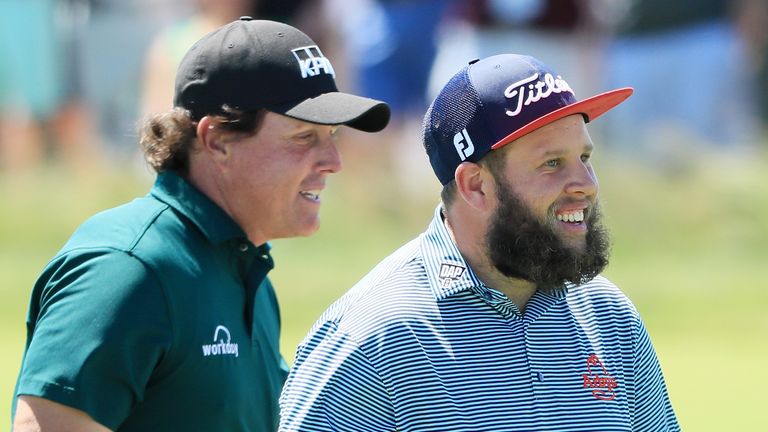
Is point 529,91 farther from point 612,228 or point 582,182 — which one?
point 612,228

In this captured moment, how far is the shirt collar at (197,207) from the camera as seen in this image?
4.15 meters

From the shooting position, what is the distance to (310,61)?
4.41 m

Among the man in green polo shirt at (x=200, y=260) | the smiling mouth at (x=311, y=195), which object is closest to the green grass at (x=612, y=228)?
the smiling mouth at (x=311, y=195)

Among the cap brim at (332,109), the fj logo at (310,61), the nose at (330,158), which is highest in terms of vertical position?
the fj logo at (310,61)

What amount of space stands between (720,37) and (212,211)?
508 inches

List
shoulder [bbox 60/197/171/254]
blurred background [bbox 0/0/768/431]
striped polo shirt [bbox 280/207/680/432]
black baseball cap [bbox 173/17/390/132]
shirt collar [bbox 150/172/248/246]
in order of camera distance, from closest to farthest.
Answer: striped polo shirt [bbox 280/207/680/432] → shoulder [bbox 60/197/171/254] → shirt collar [bbox 150/172/248/246] → black baseball cap [bbox 173/17/390/132] → blurred background [bbox 0/0/768/431]

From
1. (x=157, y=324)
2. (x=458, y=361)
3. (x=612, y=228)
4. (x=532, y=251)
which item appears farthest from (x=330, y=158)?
(x=612, y=228)

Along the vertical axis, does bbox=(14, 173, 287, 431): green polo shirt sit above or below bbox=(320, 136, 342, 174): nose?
below

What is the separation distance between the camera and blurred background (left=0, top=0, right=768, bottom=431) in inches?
599

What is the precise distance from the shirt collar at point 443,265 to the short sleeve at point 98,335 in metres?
0.74

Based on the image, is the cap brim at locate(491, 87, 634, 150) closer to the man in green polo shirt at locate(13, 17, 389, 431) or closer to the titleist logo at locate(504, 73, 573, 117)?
the titleist logo at locate(504, 73, 573, 117)

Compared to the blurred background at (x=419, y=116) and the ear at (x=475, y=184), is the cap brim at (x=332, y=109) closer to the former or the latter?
the ear at (x=475, y=184)

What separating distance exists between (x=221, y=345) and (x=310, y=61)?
98 cm

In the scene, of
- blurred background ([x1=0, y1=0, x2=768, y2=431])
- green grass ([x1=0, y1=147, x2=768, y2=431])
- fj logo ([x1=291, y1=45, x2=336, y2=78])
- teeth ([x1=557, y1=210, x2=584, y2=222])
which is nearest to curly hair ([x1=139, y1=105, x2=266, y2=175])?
fj logo ([x1=291, y1=45, x2=336, y2=78])
